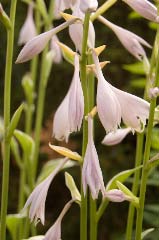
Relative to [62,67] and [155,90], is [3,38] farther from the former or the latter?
[155,90]

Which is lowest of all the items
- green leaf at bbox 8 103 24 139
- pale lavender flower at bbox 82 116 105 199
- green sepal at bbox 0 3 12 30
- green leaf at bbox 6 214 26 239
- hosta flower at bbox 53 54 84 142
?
green leaf at bbox 6 214 26 239

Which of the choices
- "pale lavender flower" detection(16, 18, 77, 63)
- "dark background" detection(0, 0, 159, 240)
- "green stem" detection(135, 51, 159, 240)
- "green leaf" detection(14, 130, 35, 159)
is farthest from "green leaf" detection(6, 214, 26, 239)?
"dark background" detection(0, 0, 159, 240)

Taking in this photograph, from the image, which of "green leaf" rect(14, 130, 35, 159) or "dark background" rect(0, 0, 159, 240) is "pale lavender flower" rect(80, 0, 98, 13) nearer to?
"green leaf" rect(14, 130, 35, 159)

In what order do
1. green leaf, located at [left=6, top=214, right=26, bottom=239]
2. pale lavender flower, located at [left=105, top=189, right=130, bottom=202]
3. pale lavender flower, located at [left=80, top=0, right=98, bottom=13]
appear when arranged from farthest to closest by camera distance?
1. green leaf, located at [left=6, top=214, right=26, bottom=239]
2. pale lavender flower, located at [left=105, top=189, right=130, bottom=202]
3. pale lavender flower, located at [left=80, top=0, right=98, bottom=13]

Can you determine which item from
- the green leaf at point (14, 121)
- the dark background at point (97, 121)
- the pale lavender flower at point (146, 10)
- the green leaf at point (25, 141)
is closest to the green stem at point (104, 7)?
the pale lavender flower at point (146, 10)

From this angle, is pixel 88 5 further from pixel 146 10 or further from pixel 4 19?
pixel 4 19

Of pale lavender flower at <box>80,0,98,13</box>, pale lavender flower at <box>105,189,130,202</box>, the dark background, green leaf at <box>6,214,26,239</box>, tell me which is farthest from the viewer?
the dark background

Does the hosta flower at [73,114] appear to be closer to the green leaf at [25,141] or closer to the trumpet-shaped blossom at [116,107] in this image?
the trumpet-shaped blossom at [116,107]
